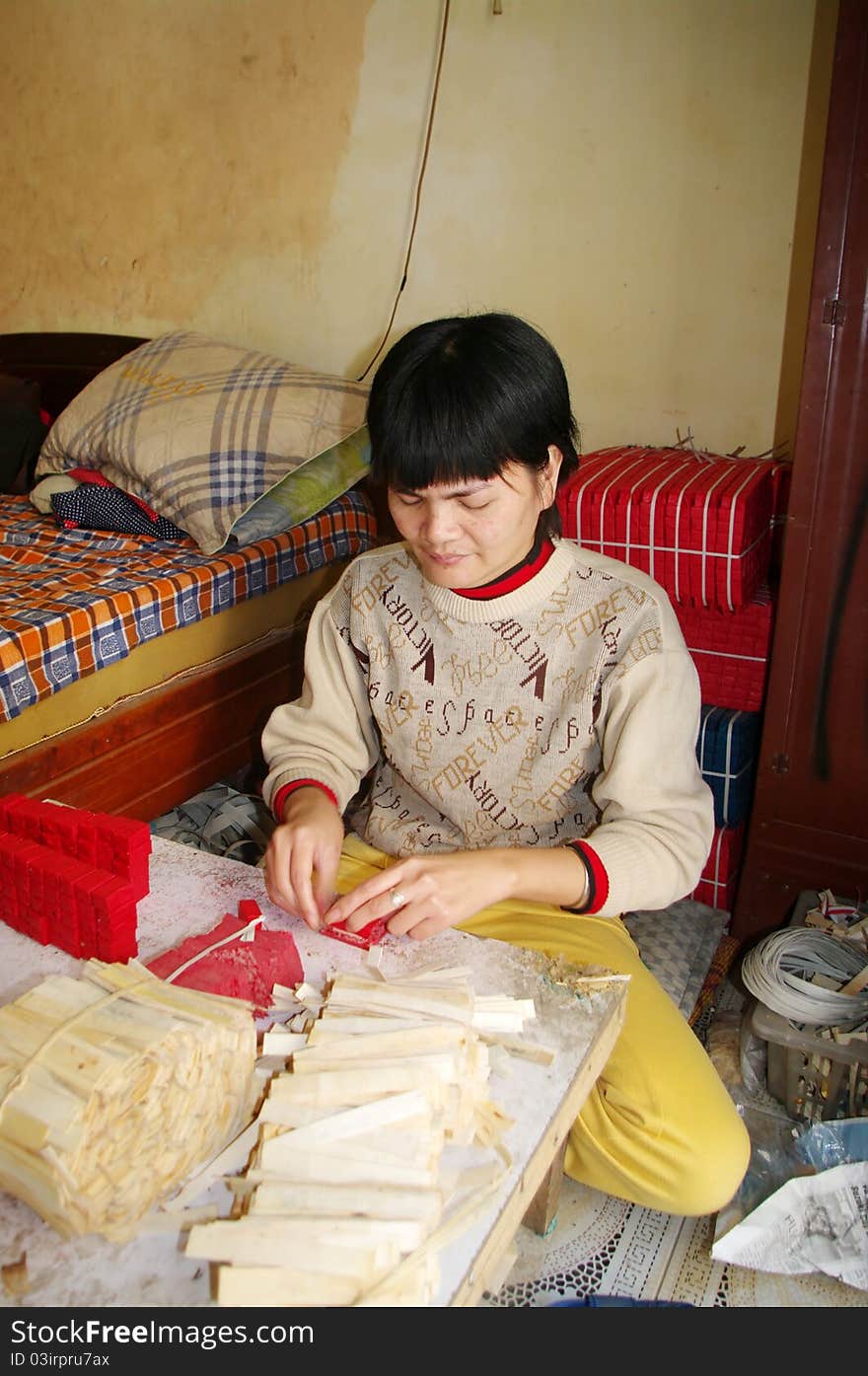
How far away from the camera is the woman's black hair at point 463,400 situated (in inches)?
51.8

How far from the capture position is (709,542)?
200 centimetres

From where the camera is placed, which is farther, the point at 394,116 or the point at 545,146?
the point at 394,116

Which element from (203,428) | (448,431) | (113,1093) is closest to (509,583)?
(448,431)

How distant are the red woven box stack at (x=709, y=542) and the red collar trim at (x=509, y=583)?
0.60 meters

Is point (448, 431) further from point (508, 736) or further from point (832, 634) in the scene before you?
point (832, 634)

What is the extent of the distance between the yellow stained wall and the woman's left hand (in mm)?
1597

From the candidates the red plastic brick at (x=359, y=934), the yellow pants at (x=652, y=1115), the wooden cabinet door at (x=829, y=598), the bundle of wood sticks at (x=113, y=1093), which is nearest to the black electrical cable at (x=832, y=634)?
the wooden cabinet door at (x=829, y=598)

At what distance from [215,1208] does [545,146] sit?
2.44 m

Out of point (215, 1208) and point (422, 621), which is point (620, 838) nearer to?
point (422, 621)

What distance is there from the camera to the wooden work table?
2.60ft

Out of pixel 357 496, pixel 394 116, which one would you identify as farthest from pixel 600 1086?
pixel 394 116

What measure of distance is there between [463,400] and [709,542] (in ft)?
2.80

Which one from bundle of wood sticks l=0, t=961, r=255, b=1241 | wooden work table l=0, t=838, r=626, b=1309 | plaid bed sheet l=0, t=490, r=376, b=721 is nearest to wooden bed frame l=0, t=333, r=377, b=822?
plaid bed sheet l=0, t=490, r=376, b=721

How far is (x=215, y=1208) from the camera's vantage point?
854 mm
